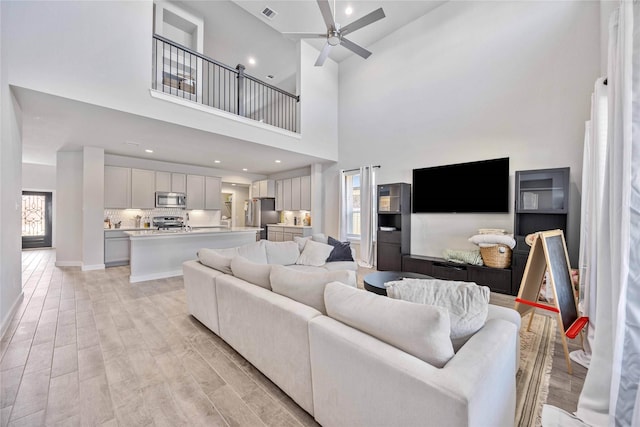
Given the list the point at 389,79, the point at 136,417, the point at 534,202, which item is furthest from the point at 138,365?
the point at 389,79

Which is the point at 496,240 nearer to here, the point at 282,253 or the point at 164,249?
the point at 282,253

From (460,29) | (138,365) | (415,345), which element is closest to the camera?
(415,345)

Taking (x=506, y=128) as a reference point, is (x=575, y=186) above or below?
below

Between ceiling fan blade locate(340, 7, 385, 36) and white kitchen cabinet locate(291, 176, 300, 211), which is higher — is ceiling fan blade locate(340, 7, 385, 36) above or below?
above

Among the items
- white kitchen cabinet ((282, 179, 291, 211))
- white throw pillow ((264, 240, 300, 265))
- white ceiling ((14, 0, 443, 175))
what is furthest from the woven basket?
white kitchen cabinet ((282, 179, 291, 211))

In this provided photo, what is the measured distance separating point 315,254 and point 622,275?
314cm

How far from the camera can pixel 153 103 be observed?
3676 millimetres

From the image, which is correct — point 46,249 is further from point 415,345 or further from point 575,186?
point 575,186

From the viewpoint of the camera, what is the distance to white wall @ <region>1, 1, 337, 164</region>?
2.77 meters

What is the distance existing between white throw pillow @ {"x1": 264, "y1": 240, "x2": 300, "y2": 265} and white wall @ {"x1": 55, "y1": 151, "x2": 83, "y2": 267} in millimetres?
5122

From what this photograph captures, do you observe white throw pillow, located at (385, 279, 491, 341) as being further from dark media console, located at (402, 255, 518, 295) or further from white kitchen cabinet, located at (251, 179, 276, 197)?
white kitchen cabinet, located at (251, 179, 276, 197)

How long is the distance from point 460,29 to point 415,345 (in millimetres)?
5728

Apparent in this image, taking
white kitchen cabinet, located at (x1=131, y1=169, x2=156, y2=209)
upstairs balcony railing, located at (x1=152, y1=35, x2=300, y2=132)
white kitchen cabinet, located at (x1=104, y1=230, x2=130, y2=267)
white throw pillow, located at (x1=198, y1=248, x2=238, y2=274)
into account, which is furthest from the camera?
white kitchen cabinet, located at (x1=131, y1=169, x2=156, y2=209)

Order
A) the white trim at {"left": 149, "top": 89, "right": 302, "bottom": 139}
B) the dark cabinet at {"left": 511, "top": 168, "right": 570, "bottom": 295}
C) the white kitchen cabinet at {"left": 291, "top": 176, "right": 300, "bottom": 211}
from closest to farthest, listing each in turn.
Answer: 1. the dark cabinet at {"left": 511, "top": 168, "right": 570, "bottom": 295}
2. the white trim at {"left": 149, "top": 89, "right": 302, "bottom": 139}
3. the white kitchen cabinet at {"left": 291, "top": 176, "right": 300, "bottom": 211}
